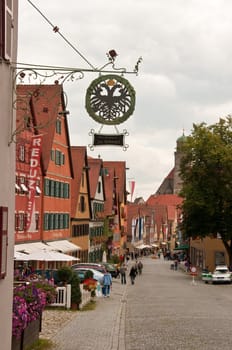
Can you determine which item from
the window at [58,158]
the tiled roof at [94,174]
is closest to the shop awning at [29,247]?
the window at [58,158]

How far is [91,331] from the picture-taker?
1931 cm

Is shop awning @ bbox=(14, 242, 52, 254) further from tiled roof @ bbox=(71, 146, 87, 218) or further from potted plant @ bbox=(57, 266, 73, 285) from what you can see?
tiled roof @ bbox=(71, 146, 87, 218)

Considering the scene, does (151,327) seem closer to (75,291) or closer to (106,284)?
(75,291)

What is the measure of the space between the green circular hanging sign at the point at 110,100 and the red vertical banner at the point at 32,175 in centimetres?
2348

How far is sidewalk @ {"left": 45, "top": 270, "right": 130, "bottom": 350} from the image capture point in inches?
646

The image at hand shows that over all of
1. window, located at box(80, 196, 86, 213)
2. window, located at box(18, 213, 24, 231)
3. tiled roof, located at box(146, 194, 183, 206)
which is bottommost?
window, located at box(18, 213, 24, 231)

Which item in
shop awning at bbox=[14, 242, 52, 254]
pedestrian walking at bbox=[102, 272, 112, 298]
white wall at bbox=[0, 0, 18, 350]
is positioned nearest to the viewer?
white wall at bbox=[0, 0, 18, 350]

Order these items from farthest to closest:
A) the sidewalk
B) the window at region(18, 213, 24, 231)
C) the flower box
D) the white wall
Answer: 1. the window at region(18, 213, 24, 231)
2. the sidewalk
3. the flower box
4. the white wall

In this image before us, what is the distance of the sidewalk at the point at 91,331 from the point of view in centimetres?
1641

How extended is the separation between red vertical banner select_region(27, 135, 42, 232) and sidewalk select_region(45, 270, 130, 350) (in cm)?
940

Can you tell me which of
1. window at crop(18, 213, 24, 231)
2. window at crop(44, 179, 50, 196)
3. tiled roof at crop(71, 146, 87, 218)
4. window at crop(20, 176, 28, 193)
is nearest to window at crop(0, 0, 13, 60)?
window at crop(20, 176, 28, 193)

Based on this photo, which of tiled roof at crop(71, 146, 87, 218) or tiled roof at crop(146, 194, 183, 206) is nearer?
tiled roof at crop(71, 146, 87, 218)

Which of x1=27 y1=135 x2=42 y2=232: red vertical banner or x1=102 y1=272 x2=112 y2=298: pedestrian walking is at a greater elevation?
x1=27 y1=135 x2=42 y2=232: red vertical banner

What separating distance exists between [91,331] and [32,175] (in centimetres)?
1719
